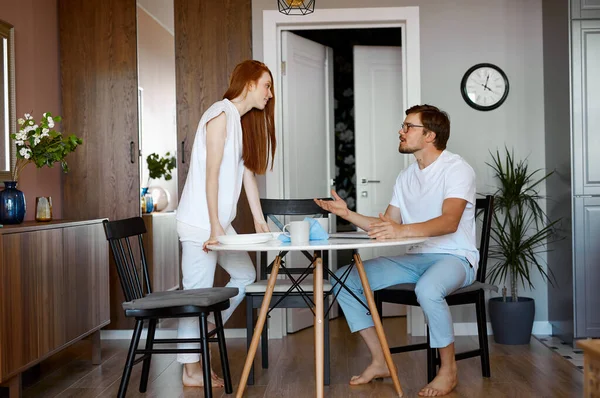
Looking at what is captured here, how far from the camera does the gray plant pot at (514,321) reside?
14.2 ft

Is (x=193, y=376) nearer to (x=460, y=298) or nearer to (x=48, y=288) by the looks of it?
(x=48, y=288)

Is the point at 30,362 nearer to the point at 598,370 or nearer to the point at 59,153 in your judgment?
the point at 59,153

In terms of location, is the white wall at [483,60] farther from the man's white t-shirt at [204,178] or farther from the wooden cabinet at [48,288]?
the wooden cabinet at [48,288]

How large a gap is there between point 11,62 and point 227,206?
5.44 feet

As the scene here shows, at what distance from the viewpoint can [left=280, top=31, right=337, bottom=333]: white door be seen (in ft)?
15.9

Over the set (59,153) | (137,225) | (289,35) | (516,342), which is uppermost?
(289,35)

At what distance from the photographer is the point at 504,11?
4668mm

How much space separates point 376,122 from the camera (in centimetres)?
571

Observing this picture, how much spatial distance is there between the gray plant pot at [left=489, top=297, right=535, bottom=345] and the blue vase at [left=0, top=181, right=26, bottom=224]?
112 inches

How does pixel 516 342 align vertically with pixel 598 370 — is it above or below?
below

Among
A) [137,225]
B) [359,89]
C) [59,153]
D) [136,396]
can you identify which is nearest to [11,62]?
[59,153]

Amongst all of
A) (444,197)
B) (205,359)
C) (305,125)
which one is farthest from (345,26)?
(205,359)

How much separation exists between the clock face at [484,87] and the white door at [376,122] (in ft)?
3.44

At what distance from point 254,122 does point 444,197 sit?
0.98 metres
